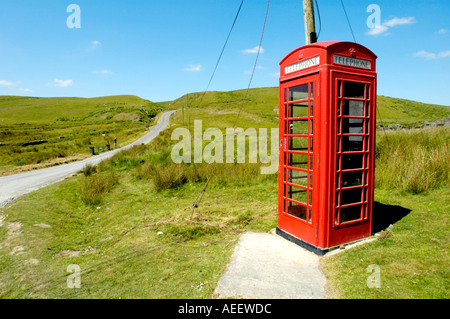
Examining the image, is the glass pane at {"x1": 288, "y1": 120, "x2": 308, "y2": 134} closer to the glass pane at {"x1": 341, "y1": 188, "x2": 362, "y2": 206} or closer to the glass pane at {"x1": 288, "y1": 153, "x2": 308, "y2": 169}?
the glass pane at {"x1": 288, "y1": 153, "x2": 308, "y2": 169}

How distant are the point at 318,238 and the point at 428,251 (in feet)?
4.62

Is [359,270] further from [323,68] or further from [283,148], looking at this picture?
[323,68]

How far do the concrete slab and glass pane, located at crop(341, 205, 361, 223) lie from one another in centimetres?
80

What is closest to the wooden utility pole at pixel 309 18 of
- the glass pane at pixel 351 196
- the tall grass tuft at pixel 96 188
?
the glass pane at pixel 351 196

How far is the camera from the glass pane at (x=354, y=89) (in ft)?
13.5

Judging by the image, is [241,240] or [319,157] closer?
[319,157]

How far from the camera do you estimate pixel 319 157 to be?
3.95 meters

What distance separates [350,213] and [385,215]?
1.59m

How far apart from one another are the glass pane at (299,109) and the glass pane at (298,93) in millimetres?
117

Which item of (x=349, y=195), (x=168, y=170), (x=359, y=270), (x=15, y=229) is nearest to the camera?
(x=359, y=270)

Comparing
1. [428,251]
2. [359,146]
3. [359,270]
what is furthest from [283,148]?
[428,251]

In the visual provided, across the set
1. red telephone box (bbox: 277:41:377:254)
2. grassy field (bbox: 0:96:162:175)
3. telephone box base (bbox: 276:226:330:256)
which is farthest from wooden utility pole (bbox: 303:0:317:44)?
grassy field (bbox: 0:96:162:175)

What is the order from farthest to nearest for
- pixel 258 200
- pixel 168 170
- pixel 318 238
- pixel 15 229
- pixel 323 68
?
pixel 168 170, pixel 258 200, pixel 15 229, pixel 318 238, pixel 323 68

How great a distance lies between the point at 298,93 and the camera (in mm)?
4516
